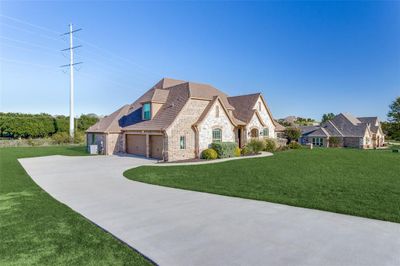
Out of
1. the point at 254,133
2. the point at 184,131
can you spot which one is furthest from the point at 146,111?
the point at 254,133

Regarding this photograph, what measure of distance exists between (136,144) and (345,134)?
45.3 metres

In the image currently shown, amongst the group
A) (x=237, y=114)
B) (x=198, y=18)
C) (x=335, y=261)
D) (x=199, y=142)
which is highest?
(x=198, y=18)

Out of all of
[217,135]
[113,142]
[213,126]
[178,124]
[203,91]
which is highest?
[203,91]

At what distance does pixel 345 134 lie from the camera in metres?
51.5

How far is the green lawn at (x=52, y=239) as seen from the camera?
5.16 meters

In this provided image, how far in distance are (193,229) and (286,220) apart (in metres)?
2.86

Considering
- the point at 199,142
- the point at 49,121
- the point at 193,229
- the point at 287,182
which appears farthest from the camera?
the point at 49,121

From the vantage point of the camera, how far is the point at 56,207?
8773 millimetres

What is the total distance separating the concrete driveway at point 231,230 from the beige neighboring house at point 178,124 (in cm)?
1211

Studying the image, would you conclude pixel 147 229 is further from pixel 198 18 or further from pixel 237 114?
pixel 237 114

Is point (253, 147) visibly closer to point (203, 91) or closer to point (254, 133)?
point (254, 133)

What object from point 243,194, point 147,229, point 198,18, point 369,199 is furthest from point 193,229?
point 198,18

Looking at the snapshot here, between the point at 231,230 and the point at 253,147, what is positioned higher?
the point at 253,147

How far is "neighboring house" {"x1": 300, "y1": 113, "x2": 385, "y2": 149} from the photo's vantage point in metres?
49.7
